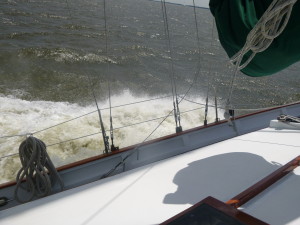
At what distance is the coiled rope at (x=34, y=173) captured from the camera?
5.87 feet

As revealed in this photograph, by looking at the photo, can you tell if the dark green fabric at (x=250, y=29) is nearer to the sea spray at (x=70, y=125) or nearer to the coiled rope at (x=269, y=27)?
the coiled rope at (x=269, y=27)

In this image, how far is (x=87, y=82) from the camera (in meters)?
6.83

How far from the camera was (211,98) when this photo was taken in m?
7.05

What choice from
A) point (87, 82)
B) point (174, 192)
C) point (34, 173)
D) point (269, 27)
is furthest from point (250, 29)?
point (87, 82)

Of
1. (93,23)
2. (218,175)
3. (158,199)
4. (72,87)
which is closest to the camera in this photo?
(158,199)

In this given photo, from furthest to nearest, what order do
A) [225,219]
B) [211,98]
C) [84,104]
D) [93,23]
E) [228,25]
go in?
[93,23], [211,98], [84,104], [228,25], [225,219]

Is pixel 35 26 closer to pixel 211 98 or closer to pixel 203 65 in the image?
pixel 203 65

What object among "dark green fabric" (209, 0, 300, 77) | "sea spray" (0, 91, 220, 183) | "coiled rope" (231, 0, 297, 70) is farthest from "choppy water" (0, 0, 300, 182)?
"coiled rope" (231, 0, 297, 70)

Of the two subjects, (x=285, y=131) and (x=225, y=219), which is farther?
(x=285, y=131)

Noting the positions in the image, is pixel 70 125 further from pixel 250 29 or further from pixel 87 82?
pixel 250 29

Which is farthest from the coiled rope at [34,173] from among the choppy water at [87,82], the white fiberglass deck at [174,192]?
the choppy water at [87,82]

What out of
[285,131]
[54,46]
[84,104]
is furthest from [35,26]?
[285,131]

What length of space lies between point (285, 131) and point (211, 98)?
4617 millimetres

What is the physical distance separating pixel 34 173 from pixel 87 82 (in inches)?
202
